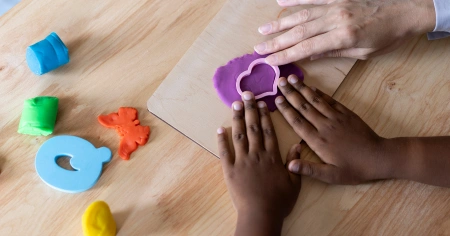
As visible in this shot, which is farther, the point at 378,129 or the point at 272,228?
the point at 378,129

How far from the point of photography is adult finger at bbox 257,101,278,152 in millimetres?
724

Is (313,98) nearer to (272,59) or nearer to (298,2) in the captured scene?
(272,59)

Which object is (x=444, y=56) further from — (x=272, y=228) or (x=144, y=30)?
(x=144, y=30)

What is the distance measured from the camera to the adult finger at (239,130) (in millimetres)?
722

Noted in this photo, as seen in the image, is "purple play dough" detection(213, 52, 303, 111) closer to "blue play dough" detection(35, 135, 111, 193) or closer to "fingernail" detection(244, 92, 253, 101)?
"fingernail" detection(244, 92, 253, 101)

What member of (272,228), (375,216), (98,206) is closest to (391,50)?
(375,216)

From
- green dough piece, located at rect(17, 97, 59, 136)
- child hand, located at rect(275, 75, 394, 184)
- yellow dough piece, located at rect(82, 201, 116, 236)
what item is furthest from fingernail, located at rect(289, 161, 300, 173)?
green dough piece, located at rect(17, 97, 59, 136)

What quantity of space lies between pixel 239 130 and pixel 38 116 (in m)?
0.37

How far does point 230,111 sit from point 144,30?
262 millimetres

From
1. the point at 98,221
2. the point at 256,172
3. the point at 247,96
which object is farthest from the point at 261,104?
the point at 98,221

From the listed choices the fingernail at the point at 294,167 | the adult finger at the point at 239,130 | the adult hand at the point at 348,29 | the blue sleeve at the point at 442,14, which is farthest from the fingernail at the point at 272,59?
the blue sleeve at the point at 442,14

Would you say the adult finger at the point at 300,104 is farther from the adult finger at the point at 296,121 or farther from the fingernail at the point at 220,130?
the fingernail at the point at 220,130

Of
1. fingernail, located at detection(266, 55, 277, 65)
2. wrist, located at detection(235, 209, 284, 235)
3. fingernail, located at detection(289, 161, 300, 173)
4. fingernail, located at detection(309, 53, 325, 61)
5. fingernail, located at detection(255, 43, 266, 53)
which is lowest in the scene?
wrist, located at detection(235, 209, 284, 235)

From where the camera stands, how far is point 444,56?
82cm
